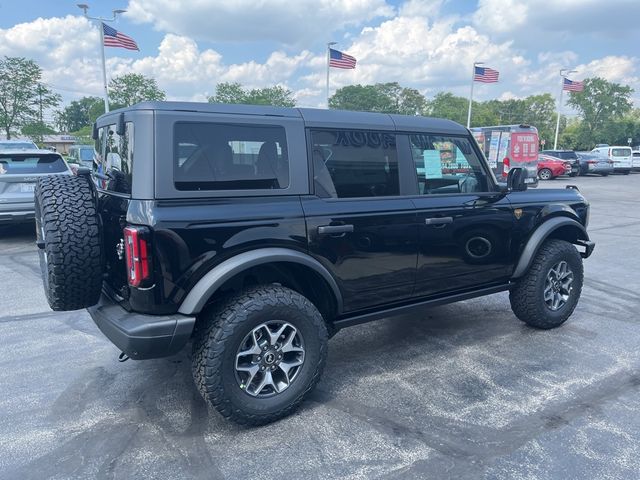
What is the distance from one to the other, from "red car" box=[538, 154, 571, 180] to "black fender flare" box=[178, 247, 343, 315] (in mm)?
26405

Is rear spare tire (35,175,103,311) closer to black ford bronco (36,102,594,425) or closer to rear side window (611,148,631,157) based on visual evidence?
black ford bronco (36,102,594,425)

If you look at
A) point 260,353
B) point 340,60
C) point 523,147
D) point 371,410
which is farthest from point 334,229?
point 340,60

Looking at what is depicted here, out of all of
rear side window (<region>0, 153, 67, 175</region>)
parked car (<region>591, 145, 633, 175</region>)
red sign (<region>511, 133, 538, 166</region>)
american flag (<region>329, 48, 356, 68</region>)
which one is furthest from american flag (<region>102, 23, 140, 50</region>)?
parked car (<region>591, 145, 633, 175</region>)

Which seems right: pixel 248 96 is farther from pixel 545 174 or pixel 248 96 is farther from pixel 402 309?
pixel 402 309

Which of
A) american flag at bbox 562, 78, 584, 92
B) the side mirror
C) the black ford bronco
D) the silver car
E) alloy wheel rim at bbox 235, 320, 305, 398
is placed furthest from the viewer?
american flag at bbox 562, 78, 584, 92

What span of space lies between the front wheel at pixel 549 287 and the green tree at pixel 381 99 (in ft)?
169

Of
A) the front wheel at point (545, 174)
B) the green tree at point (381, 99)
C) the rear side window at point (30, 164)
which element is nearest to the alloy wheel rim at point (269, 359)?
the rear side window at point (30, 164)

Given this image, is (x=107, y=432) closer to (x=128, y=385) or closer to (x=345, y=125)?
(x=128, y=385)

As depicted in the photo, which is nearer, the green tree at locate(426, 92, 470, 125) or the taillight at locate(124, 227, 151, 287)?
the taillight at locate(124, 227, 151, 287)

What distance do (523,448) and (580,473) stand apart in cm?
30

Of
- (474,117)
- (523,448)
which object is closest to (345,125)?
(523,448)

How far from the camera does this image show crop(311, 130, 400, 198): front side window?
3.21m

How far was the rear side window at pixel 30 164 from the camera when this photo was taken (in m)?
7.93

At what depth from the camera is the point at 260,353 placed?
9.61 feet
